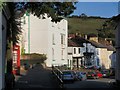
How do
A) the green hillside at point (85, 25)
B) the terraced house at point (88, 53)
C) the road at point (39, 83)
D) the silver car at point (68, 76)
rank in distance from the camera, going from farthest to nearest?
the green hillside at point (85, 25) < the terraced house at point (88, 53) < the silver car at point (68, 76) < the road at point (39, 83)

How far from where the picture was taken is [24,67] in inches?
2008

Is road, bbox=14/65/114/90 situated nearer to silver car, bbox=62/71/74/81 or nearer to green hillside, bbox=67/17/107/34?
silver car, bbox=62/71/74/81

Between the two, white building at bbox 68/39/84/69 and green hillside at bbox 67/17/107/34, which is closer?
white building at bbox 68/39/84/69

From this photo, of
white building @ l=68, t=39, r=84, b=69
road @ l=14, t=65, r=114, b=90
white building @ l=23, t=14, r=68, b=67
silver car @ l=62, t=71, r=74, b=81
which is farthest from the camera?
white building @ l=68, t=39, r=84, b=69

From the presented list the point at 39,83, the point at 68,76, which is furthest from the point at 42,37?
the point at 39,83

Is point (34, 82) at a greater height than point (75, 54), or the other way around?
point (75, 54)

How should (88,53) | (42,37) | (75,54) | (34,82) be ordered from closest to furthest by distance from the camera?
(34,82) < (42,37) < (75,54) < (88,53)

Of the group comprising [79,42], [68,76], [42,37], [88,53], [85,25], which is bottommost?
[68,76]

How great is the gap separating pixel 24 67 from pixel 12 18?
22.2 metres

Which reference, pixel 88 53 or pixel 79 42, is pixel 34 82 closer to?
pixel 88 53

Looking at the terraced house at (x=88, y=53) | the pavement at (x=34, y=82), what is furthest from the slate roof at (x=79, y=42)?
the pavement at (x=34, y=82)

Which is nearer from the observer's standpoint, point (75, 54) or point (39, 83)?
point (39, 83)

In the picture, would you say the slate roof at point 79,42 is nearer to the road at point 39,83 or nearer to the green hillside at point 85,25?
the road at point 39,83

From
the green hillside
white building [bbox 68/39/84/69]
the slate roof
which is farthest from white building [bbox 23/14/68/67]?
the green hillside
